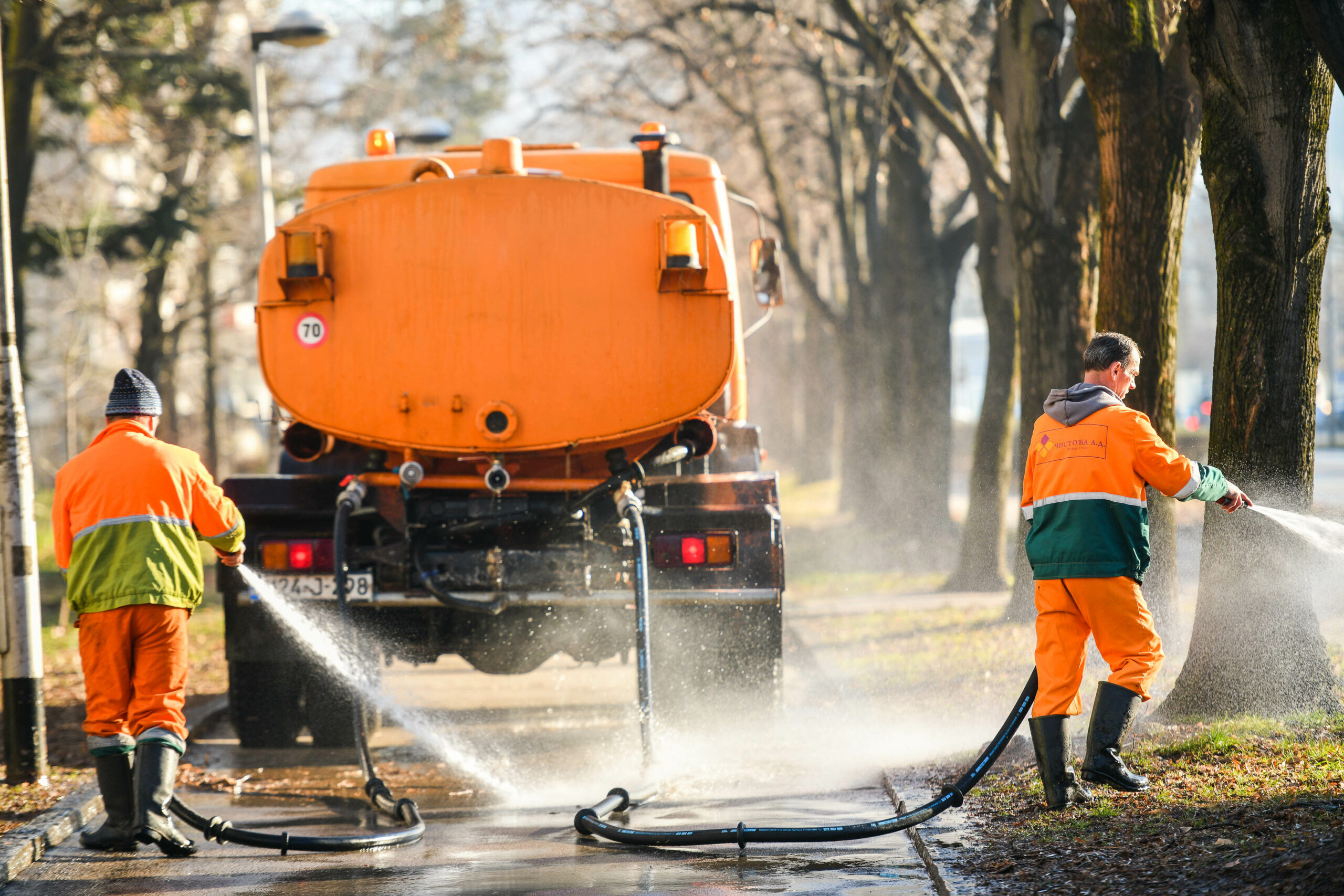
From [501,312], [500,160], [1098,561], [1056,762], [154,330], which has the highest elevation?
[500,160]

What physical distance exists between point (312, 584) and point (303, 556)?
141 mm

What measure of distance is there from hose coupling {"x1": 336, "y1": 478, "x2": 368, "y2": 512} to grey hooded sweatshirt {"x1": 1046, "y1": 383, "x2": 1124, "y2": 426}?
3.02 m

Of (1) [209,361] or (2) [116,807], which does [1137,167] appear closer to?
(2) [116,807]

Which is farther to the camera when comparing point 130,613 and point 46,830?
point 46,830

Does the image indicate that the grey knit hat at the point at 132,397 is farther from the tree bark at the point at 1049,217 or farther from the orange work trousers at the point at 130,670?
the tree bark at the point at 1049,217

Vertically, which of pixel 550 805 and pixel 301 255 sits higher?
pixel 301 255

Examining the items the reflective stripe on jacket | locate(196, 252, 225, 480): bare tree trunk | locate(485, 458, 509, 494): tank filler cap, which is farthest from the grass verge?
locate(196, 252, 225, 480): bare tree trunk

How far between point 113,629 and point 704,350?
8.67 ft

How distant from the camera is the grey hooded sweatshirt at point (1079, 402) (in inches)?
200

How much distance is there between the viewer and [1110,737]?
5000 mm

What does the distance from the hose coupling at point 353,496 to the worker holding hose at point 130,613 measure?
94 cm

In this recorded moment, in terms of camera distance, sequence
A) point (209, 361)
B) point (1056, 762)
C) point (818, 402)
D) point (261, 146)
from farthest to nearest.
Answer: point (818, 402) < point (209, 361) < point (261, 146) < point (1056, 762)

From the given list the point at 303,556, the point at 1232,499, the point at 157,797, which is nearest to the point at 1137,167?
the point at 1232,499

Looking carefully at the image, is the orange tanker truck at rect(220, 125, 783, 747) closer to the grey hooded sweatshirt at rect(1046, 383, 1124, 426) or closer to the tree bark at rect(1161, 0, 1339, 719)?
the grey hooded sweatshirt at rect(1046, 383, 1124, 426)
